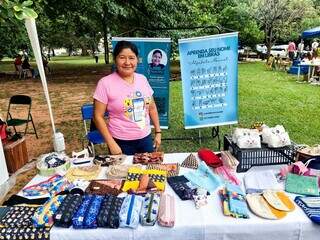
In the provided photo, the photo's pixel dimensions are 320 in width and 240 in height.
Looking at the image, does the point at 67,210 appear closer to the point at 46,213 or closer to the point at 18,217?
the point at 46,213

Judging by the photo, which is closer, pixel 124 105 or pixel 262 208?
pixel 262 208

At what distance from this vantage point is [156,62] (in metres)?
4.46

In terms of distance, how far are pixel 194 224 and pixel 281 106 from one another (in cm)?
721

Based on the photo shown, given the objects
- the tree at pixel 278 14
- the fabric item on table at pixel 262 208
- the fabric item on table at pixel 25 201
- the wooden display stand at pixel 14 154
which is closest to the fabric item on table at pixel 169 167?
the fabric item on table at pixel 262 208

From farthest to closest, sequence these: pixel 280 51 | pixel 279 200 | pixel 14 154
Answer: pixel 280 51
pixel 14 154
pixel 279 200

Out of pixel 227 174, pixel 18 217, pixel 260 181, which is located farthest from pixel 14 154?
pixel 260 181

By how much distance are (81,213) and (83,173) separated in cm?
60

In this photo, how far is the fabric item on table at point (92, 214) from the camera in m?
1.66

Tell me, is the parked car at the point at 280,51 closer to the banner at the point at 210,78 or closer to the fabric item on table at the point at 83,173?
the banner at the point at 210,78

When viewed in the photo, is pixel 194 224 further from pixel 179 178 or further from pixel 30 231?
Result: pixel 30 231

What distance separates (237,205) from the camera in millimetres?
1812

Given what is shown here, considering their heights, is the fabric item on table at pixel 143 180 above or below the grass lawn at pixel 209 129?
above

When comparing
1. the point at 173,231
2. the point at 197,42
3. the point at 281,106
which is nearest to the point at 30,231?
the point at 173,231

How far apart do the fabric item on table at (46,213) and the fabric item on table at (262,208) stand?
3.51 ft
